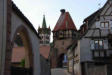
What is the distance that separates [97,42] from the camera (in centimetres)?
2339

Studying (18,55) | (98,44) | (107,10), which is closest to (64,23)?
(107,10)

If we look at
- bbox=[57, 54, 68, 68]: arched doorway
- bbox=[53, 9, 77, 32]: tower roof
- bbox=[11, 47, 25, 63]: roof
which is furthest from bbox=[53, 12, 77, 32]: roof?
bbox=[11, 47, 25, 63]: roof

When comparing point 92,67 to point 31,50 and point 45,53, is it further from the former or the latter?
point 45,53

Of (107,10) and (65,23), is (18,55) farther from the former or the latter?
(65,23)

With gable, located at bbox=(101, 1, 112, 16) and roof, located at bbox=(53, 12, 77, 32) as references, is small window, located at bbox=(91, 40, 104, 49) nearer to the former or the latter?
gable, located at bbox=(101, 1, 112, 16)

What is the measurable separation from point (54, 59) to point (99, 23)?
1094 inches

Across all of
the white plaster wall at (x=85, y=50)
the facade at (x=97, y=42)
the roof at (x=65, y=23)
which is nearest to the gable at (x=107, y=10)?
the facade at (x=97, y=42)

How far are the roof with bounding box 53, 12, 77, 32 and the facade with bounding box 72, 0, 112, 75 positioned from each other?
2613cm

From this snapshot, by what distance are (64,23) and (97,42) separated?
29.8 metres

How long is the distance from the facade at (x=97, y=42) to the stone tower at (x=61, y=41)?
2457cm

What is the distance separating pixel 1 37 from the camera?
609 centimetres

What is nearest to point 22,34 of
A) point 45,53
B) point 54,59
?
point 45,53

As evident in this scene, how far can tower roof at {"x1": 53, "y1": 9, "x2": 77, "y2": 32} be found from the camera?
166ft

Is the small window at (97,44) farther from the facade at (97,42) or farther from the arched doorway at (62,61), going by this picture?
the arched doorway at (62,61)
